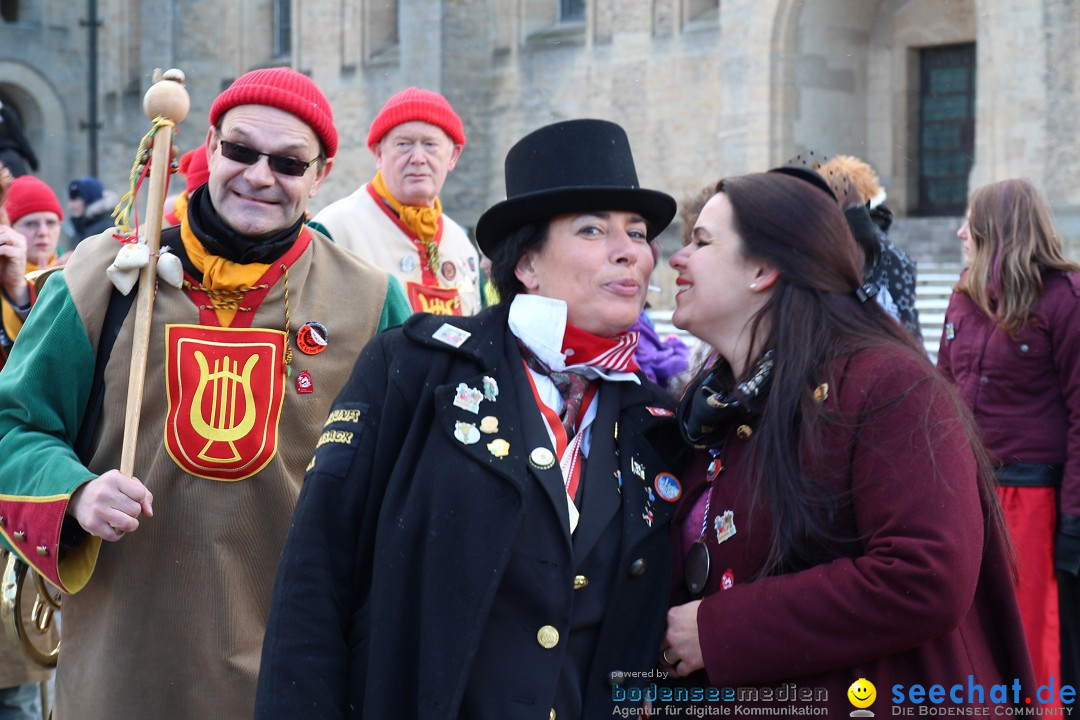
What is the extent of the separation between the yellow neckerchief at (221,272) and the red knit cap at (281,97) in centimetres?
34

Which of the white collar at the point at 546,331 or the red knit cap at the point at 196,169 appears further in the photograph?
→ the red knit cap at the point at 196,169

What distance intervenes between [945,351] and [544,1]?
16.2 metres

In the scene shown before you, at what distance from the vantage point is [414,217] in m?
5.71

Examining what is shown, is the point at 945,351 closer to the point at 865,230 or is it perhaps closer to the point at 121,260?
the point at 865,230

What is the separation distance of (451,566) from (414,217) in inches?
136

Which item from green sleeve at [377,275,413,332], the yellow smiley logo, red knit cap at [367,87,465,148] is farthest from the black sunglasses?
red knit cap at [367,87,465,148]

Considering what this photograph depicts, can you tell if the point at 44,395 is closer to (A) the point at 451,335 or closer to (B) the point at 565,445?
(A) the point at 451,335

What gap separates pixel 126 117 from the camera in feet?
92.1

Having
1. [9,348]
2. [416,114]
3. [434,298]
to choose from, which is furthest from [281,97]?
[416,114]

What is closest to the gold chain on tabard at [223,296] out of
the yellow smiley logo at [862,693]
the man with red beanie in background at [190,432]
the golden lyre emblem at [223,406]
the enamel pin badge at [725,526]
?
the man with red beanie in background at [190,432]

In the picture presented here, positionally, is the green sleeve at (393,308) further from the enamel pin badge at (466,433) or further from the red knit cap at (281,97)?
the enamel pin badge at (466,433)

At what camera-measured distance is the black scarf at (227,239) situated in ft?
10.4

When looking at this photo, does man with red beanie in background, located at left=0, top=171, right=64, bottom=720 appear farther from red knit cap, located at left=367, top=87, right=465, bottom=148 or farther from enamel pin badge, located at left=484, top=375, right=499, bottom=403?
red knit cap, located at left=367, top=87, right=465, bottom=148

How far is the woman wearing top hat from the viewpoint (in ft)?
7.98
